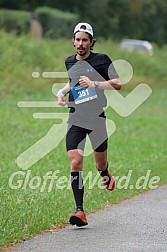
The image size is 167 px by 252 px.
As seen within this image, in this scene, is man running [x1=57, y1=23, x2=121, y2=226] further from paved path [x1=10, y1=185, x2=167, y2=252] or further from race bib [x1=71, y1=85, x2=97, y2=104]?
paved path [x1=10, y1=185, x2=167, y2=252]

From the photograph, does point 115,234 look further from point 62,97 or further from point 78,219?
point 62,97

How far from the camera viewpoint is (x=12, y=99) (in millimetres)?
24453

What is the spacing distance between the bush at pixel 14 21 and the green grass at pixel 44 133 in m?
3.98

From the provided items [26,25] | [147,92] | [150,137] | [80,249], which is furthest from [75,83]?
[26,25]

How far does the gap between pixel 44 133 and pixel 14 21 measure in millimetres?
20688

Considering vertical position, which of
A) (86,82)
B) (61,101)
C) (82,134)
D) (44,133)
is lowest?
(44,133)

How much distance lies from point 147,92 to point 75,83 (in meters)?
25.6

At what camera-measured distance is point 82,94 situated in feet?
29.6

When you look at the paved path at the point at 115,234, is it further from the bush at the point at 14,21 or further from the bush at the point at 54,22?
the bush at the point at 54,22

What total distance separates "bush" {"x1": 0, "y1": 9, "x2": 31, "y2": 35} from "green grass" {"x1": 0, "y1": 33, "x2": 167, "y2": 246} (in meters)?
3.98

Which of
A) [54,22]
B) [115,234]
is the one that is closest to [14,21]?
[54,22]

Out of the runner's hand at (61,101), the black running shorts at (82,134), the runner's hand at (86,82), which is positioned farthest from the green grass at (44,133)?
the runner's hand at (86,82)

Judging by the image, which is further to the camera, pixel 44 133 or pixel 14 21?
pixel 14 21

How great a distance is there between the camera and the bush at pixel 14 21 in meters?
37.8
